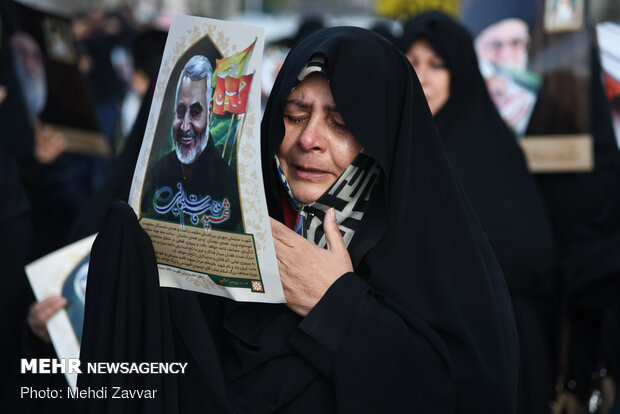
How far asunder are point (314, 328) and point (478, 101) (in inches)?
87.1

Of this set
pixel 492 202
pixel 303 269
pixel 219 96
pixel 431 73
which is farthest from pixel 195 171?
pixel 431 73

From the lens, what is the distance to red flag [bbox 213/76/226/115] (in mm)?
1632

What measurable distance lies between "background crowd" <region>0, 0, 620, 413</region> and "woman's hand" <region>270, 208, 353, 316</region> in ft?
3.19

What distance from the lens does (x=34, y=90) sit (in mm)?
3822

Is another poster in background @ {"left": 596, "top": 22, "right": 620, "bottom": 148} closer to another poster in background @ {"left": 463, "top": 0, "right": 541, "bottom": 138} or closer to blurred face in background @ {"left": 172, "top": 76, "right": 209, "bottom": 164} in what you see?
another poster in background @ {"left": 463, "top": 0, "right": 541, "bottom": 138}

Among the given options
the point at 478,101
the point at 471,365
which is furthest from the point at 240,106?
the point at 478,101

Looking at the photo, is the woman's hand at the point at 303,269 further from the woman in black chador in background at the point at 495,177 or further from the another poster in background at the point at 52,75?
the another poster in background at the point at 52,75

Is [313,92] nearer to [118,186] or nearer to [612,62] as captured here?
[118,186]

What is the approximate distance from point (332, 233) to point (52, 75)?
2.53 m

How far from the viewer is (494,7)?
4.29 metres

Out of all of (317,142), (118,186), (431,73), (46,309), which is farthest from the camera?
(431,73)

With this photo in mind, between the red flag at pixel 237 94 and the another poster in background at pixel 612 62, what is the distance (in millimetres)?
2196

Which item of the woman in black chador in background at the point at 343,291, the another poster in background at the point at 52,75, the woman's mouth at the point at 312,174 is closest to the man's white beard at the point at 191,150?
the woman in black chador in background at the point at 343,291

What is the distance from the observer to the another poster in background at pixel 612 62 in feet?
10.5
